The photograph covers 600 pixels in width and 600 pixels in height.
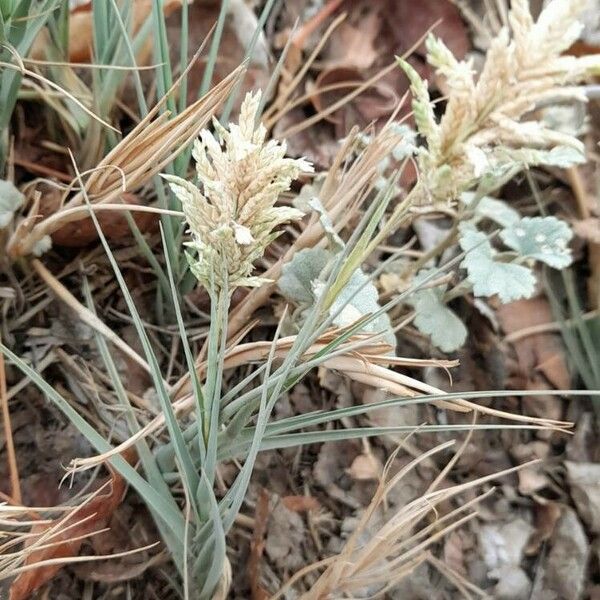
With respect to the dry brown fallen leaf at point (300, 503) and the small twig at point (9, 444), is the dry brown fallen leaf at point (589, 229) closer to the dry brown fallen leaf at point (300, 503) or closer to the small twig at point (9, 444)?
the dry brown fallen leaf at point (300, 503)

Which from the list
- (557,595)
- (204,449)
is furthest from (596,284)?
(204,449)

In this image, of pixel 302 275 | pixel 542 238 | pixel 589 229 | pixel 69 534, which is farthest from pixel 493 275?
pixel 69 534

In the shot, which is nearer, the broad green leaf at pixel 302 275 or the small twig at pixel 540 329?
the broad green leaf at pixel 302 275

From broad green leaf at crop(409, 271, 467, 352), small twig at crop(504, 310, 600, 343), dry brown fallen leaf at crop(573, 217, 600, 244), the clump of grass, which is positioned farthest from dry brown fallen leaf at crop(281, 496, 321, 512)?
dry brown fallen leaf at crop(573, 217, 600, 244)

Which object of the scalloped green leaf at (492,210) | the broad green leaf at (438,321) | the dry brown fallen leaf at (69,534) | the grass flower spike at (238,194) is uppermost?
the grass flower spike at (238,194)

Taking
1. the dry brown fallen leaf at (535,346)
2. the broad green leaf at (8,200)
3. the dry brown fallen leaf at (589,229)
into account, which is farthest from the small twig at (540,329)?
the broad green leaf at (8,200)

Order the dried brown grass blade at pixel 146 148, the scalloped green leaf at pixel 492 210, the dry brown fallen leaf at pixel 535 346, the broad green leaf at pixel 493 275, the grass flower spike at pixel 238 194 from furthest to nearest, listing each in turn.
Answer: the dry brown fallen leaf at pixel 535 346 → the scalloped green leaf at pixel 492 210 → the broad green leaf at pixel 493 275 → the dried brown grass blade at pixel 146 148 → the grass flower spike at pixel 238 194

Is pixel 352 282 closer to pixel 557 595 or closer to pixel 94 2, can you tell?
pixel 94 2

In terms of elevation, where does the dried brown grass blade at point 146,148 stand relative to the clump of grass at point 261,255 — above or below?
above
